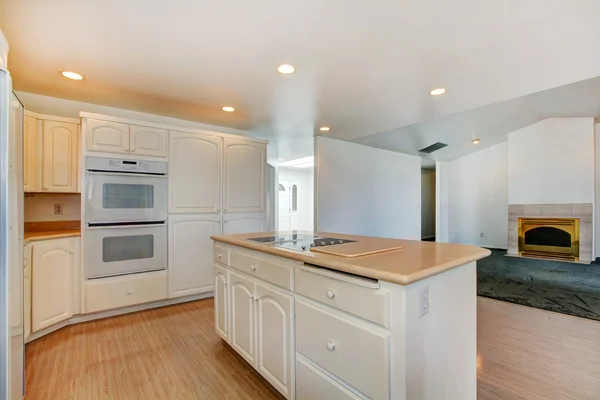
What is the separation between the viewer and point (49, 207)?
2895mm

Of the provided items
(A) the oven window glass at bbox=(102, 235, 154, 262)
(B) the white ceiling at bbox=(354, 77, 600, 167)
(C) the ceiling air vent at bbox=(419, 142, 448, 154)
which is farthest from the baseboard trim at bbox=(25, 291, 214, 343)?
(C) the ceiling air vent at bbox=(419, 142, 448, 154)

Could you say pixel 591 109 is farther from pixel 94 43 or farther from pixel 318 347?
pixel 94 43

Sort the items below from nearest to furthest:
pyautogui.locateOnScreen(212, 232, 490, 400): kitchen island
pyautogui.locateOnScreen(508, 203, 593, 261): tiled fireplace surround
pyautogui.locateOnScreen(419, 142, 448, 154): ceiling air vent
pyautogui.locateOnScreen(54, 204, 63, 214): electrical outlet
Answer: pyautogui.locateOnScreen(212, 232, 490, 400): kitchen island, pyautogui.locateOnScreen(54, 204, 63, 214): electrical outlet, pyautogui.locateOnScreen(508, 203, 593, 261): tiled fireplace surround, pyautogui.locateOnScreen(419, 142, 448, 154): ceiling air vent

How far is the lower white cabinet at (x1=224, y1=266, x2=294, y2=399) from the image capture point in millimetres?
1538

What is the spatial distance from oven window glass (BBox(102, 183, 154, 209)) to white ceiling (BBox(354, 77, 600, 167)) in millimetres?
3566

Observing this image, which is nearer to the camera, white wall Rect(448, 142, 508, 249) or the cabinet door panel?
the cabinet door panel

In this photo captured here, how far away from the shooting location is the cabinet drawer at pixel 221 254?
2.16 m

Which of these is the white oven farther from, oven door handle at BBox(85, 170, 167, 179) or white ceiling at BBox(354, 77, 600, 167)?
white ceiling at BBox(354, 77, 600, 167)

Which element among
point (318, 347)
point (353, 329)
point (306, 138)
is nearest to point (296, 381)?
point (318, 347)

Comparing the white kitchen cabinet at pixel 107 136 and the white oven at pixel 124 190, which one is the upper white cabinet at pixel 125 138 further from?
the white oven at pixel 124 190

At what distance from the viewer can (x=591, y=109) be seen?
475 centimetres

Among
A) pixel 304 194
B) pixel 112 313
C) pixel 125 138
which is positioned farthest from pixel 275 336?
pixel 304 194

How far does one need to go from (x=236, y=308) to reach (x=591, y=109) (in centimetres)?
648

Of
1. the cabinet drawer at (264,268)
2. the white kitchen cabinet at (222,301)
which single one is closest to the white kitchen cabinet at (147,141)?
the white kitchen cabinet at (222,301)
